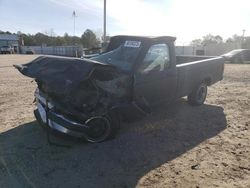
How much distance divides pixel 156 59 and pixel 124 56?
683 millimetres

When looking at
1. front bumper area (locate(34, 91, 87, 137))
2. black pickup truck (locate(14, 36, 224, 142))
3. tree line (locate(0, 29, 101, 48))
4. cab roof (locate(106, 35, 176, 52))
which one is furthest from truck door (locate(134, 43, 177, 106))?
tree line (locate(0, 29, 101, 48))

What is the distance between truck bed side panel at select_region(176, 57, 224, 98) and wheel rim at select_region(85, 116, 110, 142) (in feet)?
7.76

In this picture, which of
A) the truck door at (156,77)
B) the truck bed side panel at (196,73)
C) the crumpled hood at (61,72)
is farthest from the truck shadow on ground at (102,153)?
the crumpled hood at (61,72)

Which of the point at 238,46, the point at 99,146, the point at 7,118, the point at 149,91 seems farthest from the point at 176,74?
the point at 238,46

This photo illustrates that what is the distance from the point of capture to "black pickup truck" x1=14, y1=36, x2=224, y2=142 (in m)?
4.92

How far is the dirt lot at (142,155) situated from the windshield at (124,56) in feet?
4.32

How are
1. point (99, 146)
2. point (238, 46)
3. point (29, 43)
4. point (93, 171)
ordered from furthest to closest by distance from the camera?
point (29, 43) → point (238, 46) → point (99, 146) → point (93, 171)

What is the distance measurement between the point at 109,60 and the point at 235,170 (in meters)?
3.28

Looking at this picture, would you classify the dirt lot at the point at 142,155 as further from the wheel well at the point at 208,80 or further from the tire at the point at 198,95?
the wheel well at the point at 208,80

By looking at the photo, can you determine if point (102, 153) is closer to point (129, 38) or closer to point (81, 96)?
point (81, 96)

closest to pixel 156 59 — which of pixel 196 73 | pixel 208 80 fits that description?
pixel 196 73

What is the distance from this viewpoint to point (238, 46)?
41.0m

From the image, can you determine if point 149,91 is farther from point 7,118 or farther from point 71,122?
point 7,118

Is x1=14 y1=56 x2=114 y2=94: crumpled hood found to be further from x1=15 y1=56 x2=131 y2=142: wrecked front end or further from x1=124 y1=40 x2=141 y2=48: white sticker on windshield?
x1=124 y1=40 x2=141 y2=48: white sticker on windshield
